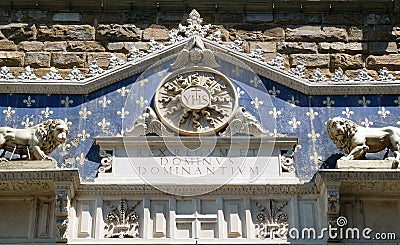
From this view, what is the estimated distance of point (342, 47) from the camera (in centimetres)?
1273

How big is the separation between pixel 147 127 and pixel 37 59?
2456mm

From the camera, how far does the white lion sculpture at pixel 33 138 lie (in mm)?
10516

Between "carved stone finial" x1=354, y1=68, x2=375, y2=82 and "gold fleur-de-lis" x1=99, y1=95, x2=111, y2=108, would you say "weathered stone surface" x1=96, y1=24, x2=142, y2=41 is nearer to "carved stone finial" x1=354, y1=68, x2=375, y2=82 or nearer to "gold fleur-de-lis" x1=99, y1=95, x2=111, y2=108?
"gold fleur-de-lis" x1=99, y1=95, x2=111, y2=108

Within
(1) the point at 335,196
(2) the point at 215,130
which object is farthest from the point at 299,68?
(1) the point at 335,196

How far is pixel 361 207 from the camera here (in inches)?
411

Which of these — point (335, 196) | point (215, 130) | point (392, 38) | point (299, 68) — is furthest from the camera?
point (392, 38)

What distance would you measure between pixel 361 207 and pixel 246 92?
89.4 inches

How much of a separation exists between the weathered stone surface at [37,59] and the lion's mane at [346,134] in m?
4.36

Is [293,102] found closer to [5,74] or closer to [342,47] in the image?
[342,47]

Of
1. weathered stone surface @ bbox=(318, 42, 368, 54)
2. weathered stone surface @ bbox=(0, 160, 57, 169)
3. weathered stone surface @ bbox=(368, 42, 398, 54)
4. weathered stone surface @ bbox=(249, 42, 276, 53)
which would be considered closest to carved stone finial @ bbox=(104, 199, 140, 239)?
weathered stone surface @ bbox=(0, 160, 57, 169)

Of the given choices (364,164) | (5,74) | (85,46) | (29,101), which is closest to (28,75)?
(5,74)

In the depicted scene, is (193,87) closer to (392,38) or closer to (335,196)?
(335,196)

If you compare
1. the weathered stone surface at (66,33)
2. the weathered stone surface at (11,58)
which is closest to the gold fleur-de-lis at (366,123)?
the weathered stone surface at (66,33)

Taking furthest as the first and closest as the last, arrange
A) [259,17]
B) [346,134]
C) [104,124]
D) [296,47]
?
[259,17] < [296,47] < [104,124] < [346,134]
